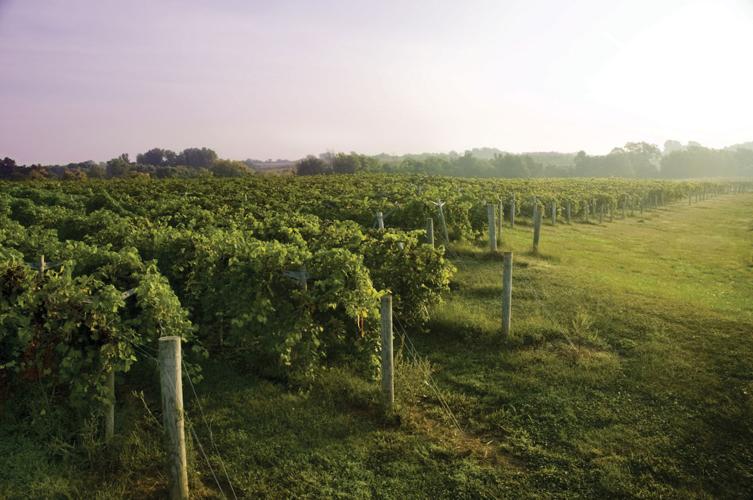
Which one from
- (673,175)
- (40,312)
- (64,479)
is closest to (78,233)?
(40,312)

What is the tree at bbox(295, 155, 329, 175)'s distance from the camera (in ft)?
246

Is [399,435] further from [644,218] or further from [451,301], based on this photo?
[644,218]

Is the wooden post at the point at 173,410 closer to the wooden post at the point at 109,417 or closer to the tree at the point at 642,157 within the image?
the wooden post at the point at 109,417

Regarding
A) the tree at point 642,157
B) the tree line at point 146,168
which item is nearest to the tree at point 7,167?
the tree line at point 146,168

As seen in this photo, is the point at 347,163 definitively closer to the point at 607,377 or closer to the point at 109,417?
the point at 607,377

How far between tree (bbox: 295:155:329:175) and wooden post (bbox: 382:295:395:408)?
69.1 m

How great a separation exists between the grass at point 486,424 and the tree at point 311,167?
67.0 m

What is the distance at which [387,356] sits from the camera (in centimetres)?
644

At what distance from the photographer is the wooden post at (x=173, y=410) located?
4.42 meters

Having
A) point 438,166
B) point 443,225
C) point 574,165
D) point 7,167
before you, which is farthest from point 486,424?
point 574,165

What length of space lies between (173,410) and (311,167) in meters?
73.3

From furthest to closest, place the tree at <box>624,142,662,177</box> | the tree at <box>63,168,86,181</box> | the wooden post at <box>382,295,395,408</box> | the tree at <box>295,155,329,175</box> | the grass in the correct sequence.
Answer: the tree at <box>624,142,662,177</box> → the tree at <box>295,155,329,175</box> → the tree at <box>63,168,86,181</box> → the wooden post at <box>382,295,395,408</box> → the grass

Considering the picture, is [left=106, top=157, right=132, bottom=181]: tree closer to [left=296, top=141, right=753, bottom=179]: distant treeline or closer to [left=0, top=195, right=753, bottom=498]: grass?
[left=296, top=141, right=753, bottom=179]: distant treeline

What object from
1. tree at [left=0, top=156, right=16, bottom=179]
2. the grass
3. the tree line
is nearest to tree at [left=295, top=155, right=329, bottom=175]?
the tree line
